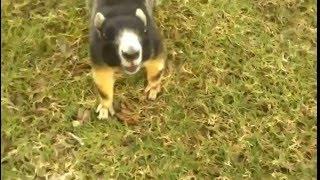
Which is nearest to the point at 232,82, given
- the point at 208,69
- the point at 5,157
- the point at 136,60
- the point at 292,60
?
the point at 208,69

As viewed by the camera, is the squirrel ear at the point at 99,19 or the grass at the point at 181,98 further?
the grass at the point at 181,98

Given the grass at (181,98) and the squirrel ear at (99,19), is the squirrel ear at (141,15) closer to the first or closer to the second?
the squirrel ear at (99,19)

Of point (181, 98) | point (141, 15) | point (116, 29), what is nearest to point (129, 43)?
point (116, 29)

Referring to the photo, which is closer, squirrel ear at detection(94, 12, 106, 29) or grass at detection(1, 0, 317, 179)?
squirrel ear at detection(94, 12, 106, 29)

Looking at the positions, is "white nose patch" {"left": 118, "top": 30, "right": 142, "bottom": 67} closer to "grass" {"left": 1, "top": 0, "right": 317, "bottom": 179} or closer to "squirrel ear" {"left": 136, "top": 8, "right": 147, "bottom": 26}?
"squirrel ear" {"left": 136, "top": 8, "right": 147, "bottom": 26}

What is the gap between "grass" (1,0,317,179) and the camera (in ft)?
13.1

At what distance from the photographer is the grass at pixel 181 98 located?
4.00m

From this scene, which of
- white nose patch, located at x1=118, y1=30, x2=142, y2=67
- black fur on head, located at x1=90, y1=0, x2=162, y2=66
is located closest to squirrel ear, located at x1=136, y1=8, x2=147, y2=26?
black fur on head, located at x1=90, y1=0, x2=162, y2=66

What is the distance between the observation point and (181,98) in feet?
13.9

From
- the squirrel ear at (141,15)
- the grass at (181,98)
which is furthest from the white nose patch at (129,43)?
the grass at (181,98)

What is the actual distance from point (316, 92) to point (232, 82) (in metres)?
0.64

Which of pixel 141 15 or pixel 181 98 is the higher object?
pixel 141 15

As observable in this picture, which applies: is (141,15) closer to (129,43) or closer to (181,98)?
(129,43)

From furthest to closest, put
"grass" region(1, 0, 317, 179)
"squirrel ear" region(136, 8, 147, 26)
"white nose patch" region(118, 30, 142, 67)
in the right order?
"grass" region(1, 0, 317, 179), "squirrel ear" region(136, 8, 147, 26), "white nose patch" region(118, 30, 142, 67)
